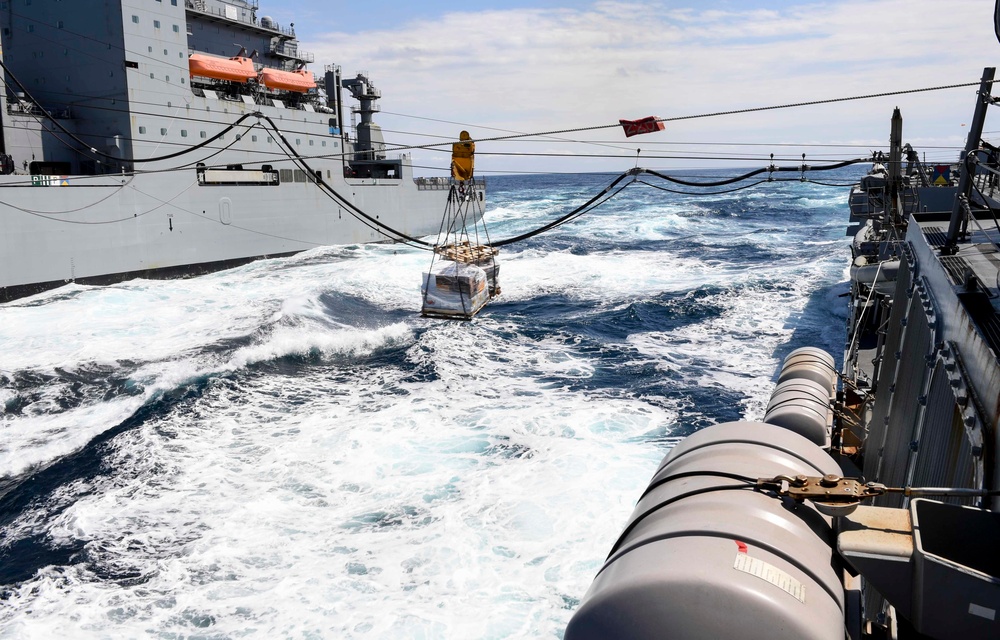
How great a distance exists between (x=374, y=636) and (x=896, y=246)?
1436cm

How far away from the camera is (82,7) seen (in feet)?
92.9

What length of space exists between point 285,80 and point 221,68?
394cm

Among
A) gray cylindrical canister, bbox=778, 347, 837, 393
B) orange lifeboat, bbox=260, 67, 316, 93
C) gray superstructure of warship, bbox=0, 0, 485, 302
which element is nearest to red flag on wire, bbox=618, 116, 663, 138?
gray cylindrical canister, bbox=778, 347, 837, 393

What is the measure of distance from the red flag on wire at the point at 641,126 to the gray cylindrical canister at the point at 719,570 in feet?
23.2

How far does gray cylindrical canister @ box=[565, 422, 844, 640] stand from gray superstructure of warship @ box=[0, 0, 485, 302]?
68.6ft

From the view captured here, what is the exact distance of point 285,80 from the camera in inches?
1411

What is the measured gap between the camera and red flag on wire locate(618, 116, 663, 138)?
965cm

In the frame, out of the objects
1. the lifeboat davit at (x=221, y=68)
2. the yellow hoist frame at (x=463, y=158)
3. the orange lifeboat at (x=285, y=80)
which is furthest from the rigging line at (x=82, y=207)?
the yellow hoist frame at (x=463, y=158)

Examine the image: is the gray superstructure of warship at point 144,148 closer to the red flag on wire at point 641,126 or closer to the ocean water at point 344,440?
the ocean water at point 344,440

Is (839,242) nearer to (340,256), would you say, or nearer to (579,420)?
(340,256)

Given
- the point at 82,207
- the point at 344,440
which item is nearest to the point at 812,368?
the point at 344,440

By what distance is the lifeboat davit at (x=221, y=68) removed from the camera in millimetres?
31672

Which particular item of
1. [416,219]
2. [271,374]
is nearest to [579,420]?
[271,374]

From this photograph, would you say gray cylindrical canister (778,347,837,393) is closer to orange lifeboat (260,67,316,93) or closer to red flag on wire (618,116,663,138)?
red flag on wire (618,116,663,138)
